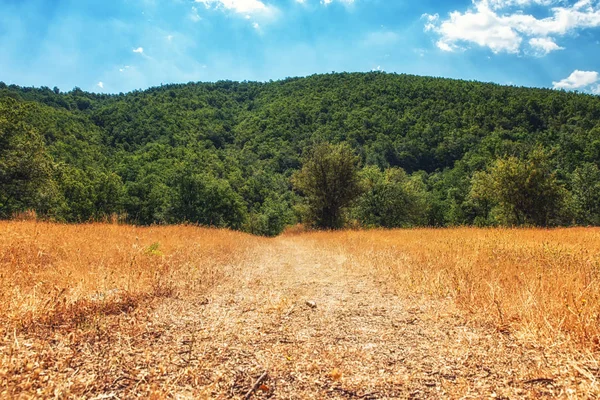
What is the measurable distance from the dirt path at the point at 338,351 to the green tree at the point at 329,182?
2363cm

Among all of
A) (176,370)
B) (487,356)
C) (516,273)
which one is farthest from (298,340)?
(516,273)

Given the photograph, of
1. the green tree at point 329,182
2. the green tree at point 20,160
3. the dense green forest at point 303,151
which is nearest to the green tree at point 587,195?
the dense green forest at point 303,151

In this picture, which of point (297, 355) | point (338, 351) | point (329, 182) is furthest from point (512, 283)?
point (329, 182)

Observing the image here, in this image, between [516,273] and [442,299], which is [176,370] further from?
[516,273]

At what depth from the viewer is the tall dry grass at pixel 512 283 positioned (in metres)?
3.26

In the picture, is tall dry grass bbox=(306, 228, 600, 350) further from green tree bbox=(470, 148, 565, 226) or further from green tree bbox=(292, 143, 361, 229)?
green tree bbox=(470, 148, 565, 226)

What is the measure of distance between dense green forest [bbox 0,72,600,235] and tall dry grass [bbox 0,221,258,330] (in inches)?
839

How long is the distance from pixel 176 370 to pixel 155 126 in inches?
4533

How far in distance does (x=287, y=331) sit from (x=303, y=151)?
30166mm

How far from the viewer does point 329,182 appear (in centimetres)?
2867

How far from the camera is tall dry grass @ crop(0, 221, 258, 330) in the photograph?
11.0 ft

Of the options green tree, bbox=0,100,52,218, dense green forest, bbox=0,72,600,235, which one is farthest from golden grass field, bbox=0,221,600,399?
dense green forest, bbox=0,72,600,235

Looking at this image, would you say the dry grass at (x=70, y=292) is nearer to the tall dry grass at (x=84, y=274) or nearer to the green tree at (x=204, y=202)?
the tall dry grass at (x=84, y=274)

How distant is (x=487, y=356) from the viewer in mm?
2975
